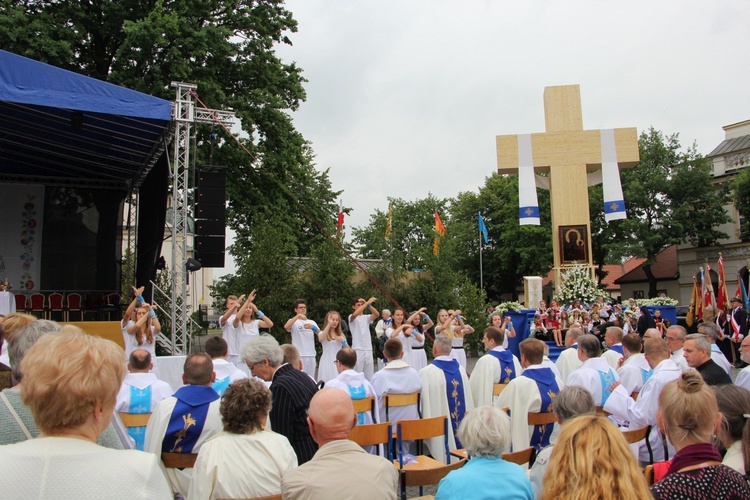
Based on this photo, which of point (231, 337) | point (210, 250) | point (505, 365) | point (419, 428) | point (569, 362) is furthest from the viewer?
point (210, 250)

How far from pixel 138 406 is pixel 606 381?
4.34 metres

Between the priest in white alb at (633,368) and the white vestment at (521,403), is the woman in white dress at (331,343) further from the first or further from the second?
the priest in white alb at (633,368)

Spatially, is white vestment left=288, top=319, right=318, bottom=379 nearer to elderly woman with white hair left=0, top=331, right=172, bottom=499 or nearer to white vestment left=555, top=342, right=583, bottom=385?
white vestment left=555, top=342, right=583, bottom=385

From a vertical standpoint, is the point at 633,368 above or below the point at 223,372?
below

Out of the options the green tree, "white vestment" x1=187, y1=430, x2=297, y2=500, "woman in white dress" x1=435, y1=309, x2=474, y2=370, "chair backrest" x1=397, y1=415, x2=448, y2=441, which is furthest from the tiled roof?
"white vestment" x1=187, y1=430, x2=297, y2=500

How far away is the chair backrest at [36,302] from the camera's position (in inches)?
560

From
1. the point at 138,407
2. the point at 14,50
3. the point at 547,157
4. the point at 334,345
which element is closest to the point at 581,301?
the point at 547,157

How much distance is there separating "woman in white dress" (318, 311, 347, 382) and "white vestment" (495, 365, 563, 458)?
12.9ft

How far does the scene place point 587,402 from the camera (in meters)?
3.44

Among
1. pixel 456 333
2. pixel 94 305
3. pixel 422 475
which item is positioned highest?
pixel 94 305

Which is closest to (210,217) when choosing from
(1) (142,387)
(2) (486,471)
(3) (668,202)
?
(1) (142,387)

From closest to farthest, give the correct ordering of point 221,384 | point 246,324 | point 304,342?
point 221,384 < point 246,324 < point 304,342

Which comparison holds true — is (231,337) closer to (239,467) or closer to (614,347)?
(614,347)

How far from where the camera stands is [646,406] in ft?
17.0
